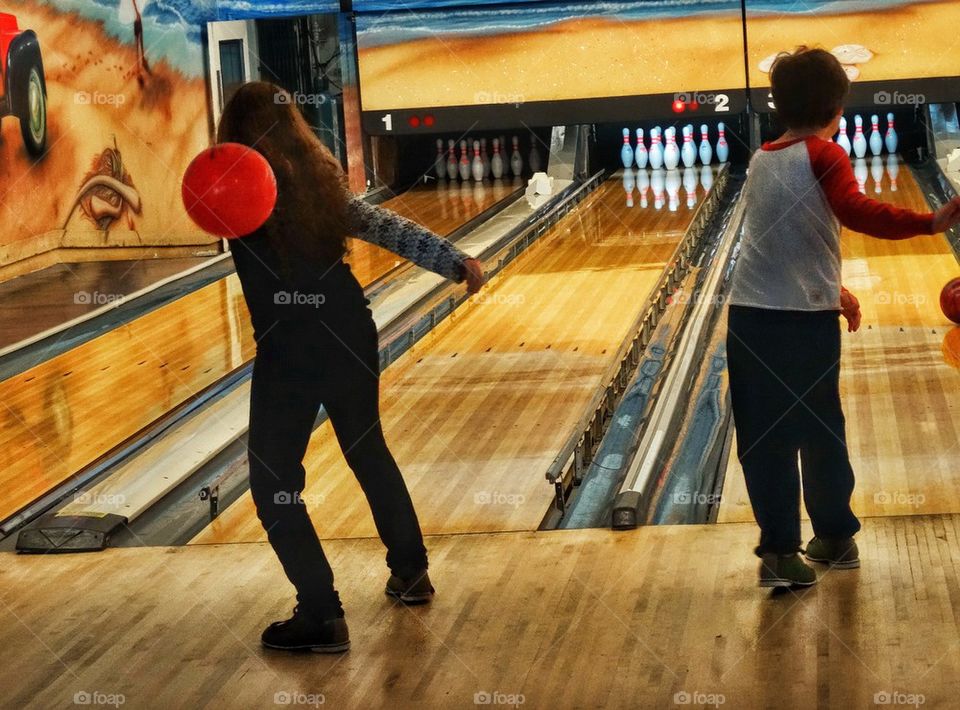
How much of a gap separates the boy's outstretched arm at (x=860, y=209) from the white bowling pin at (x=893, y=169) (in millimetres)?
5111

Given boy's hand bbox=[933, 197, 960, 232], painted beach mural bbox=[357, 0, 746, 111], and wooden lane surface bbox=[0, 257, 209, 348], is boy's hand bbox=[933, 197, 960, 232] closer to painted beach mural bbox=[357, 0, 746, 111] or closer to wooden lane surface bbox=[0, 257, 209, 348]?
wooden lane surface bbox=[0, 257, 209, 348]

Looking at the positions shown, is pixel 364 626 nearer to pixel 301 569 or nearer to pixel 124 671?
pixel 301 569

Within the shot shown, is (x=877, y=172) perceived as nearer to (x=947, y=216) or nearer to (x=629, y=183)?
(x=629, y=183)

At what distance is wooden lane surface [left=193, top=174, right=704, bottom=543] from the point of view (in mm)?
3336

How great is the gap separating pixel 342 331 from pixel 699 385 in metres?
2.05

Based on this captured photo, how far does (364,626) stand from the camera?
2533 millimetres

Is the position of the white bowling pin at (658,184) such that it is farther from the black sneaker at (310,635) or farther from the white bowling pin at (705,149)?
the black sneaker at (310,635)

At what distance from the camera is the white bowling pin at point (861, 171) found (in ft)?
24.3

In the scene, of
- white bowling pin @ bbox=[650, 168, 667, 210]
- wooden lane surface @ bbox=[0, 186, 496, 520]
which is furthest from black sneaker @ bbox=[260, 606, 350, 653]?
white bowling pin @ bbox=[650, 168, 667, 210]

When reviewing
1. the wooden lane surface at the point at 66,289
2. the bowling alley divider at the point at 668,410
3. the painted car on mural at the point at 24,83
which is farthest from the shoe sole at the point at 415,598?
the painted car on mural at the point at 24,83

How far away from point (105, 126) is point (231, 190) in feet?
16.6

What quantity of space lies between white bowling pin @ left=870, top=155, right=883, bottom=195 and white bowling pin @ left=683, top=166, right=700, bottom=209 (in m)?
0.94

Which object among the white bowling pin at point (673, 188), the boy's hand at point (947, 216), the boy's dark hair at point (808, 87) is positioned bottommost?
the white bowling pin at point (673, 188)

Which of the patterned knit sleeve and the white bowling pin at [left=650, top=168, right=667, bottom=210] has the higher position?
the patterned knit sleeve
